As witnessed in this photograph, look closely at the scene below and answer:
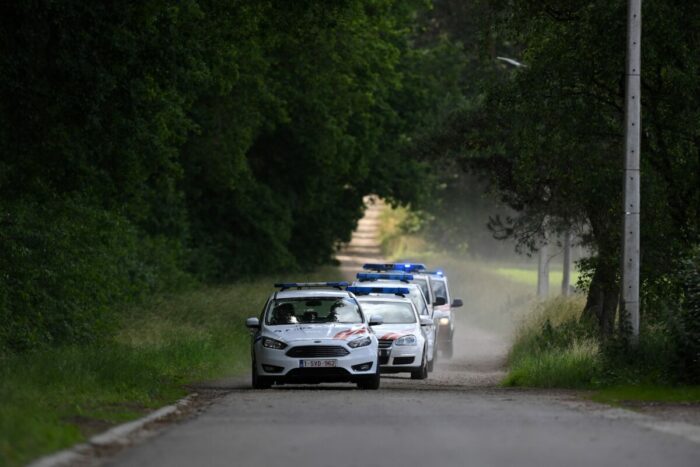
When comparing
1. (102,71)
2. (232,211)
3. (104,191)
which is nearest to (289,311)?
(102,71)

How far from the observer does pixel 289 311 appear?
25.7 metres

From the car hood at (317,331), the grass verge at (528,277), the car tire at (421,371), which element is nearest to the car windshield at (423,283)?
the car tire at (421,371)

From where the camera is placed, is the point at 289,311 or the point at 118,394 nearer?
the point at 118,394

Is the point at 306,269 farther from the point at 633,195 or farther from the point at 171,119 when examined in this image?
the point at 633,195

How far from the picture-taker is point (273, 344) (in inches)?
961

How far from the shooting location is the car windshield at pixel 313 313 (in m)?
25.5

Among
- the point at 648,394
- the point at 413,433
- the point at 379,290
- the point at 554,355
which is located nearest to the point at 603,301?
the point at 379,290

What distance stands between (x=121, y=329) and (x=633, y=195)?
45.8 ft

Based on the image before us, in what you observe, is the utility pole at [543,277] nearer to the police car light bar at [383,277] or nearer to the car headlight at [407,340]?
the police car light bar at [383,277]

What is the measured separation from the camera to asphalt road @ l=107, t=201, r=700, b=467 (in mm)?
13273

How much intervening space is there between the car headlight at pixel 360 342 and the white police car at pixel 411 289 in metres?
7.26

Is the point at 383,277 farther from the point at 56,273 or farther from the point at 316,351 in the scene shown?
the point at 316,351

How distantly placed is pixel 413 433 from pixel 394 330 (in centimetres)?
1381

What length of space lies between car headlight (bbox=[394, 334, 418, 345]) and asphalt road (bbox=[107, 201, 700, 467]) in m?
6.10
